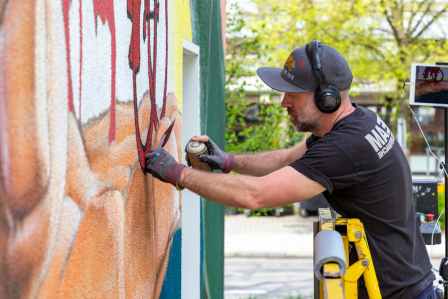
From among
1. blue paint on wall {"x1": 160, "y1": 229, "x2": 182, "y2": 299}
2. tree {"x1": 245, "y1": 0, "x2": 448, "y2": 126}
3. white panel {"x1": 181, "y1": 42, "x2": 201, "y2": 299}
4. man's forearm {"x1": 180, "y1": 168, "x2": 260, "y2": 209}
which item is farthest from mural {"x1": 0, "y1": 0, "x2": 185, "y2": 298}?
tree {"x1": 245, "y1": 0, "x2": 448, "y2": 126}

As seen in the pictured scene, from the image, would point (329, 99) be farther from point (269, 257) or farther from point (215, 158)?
point (269, 257)

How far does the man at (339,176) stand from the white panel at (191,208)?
201 centimetres

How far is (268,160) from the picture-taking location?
5391 mm

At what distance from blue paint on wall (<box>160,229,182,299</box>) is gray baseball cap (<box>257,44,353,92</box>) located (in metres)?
1.37

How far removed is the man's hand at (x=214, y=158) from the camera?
4720 mm

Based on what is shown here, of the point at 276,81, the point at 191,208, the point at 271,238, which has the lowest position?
the point at 271,238

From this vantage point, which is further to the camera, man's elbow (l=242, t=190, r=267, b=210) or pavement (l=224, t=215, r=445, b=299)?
pavement (l=224, t=215, r=445, b=299)

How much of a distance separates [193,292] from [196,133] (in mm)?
1093

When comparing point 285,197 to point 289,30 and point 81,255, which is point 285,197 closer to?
point 81,255

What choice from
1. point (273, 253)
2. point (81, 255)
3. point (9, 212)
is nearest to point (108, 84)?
point (81, 255)

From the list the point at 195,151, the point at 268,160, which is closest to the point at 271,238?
the point at 268,160

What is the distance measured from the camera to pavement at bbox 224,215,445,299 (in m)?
13.5

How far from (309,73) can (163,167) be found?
2.66ft

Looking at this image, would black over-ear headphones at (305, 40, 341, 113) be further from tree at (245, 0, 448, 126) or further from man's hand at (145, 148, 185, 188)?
tree at (245, 0, 448, 126)
